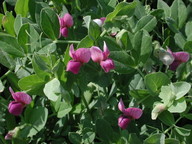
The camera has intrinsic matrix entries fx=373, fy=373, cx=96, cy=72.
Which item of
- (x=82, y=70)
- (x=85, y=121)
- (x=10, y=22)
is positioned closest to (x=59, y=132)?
(x=85, y=121)

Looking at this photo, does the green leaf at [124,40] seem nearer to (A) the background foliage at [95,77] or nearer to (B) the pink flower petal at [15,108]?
(A) the background foliage at [95,77]

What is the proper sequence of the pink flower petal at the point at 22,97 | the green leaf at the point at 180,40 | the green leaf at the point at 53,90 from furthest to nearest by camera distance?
the green leaf at the point at 180,40
the pink flower petal at the point at 22,97
the green leaf at the point at 53,90

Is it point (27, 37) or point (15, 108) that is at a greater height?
point (27, 37)

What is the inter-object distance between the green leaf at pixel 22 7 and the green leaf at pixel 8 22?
46mm

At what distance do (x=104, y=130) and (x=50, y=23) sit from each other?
323mm

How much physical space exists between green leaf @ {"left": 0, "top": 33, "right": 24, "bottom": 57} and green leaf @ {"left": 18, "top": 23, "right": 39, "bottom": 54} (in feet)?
0.05

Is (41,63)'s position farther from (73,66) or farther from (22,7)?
(22,7)

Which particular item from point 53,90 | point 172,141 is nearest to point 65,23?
point 53,90

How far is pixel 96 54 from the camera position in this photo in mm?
941

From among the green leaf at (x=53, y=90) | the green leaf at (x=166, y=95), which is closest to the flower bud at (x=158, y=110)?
the green leaf at (x=166, y=95)

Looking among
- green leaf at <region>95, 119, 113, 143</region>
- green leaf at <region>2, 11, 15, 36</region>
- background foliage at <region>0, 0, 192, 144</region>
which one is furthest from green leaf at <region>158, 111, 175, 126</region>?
green leaf at <region>2, 11, 15, 36</region>

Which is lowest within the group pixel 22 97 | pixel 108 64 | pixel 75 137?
pixel 75 137

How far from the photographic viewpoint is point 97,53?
94cm

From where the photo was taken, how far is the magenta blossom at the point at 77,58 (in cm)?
92
